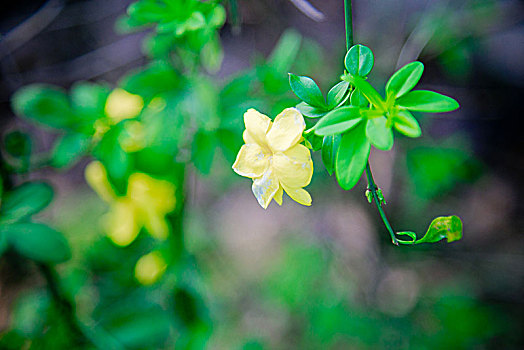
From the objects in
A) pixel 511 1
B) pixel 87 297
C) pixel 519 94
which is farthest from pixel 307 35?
pixel 87 297

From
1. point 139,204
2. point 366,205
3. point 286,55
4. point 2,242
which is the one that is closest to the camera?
point 2,242

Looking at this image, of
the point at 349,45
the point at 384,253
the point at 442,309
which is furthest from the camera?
the point at 384,253

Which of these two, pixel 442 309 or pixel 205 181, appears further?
pixel 205 181

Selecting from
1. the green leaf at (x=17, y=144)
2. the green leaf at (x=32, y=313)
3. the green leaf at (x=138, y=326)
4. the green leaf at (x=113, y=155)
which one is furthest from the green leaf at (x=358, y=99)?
the green leaf at (x=32, y=313)

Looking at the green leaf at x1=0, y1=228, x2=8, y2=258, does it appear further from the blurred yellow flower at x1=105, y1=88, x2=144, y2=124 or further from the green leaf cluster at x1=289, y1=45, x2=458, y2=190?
the green leaf cluster at x1=289, y1=45, x2=458, y2=190

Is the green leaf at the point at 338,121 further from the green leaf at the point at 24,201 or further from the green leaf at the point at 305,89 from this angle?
the green leaf at the point at 24,201

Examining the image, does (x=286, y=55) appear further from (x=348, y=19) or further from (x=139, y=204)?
(x=139, y=204)

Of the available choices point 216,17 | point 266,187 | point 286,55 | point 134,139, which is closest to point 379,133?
point 266,187

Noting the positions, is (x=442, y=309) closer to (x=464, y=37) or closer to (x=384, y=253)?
(x=384, y=253)
